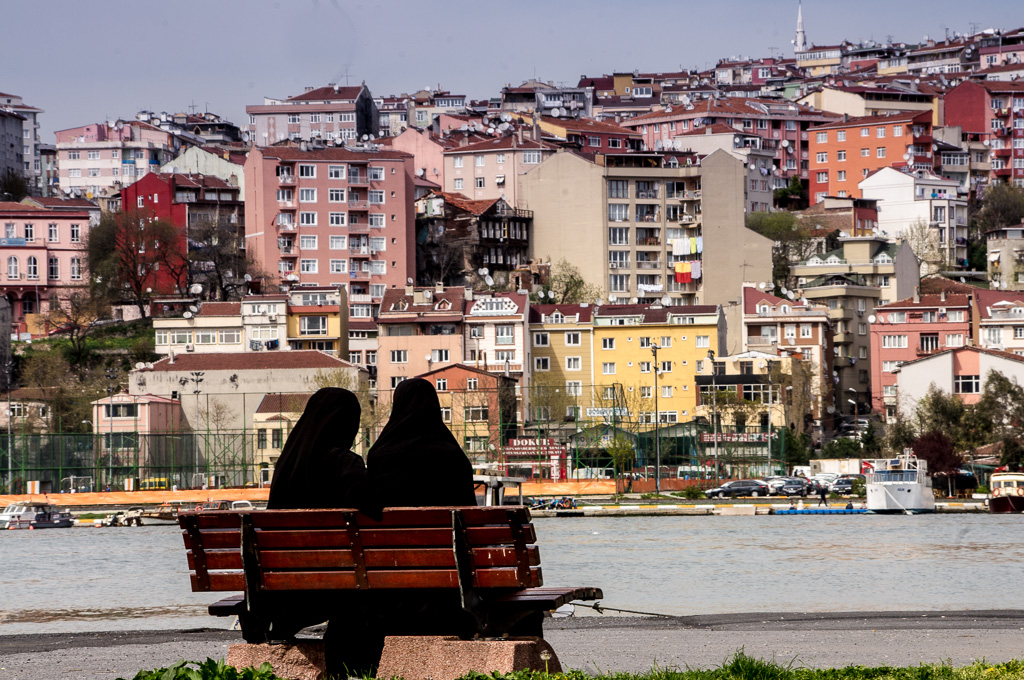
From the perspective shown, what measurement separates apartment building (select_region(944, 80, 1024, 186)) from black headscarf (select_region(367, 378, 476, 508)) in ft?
450

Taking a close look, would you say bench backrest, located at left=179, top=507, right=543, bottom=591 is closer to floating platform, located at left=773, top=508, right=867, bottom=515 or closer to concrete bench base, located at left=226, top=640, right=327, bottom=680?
concrete bench base, located at left=226, top=640, right=327, bottom=680

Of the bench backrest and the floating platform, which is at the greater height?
the bench backrest

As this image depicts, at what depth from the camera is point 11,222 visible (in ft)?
362

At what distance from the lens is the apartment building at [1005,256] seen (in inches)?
4424

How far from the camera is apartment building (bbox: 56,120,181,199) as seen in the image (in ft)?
485

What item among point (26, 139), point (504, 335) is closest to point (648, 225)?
point (504, 335)

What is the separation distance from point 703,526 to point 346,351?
53.5 meters

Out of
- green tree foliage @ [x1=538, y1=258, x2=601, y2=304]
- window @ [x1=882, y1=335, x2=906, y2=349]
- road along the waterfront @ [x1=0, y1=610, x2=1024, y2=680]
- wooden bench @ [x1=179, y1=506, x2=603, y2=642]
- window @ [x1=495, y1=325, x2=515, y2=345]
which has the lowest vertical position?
road along the waterfront @ [x1=0, y1=610, x2=1024, y2=680]

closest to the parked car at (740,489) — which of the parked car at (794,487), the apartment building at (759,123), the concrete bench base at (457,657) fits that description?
the parked car at (794,487)

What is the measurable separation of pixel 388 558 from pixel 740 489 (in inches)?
2241

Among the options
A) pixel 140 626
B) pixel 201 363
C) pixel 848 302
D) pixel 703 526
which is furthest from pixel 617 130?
pixel 140 626

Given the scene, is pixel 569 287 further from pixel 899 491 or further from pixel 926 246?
pixel 899 491

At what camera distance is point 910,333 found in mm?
91312

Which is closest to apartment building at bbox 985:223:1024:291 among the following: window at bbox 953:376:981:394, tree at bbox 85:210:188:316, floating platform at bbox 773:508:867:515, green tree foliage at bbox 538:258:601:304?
green tree foliage at bbox 538:258:601:304
